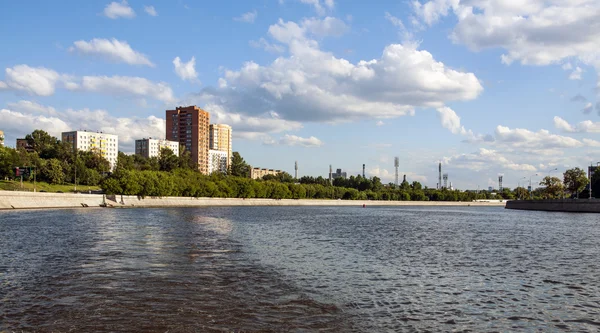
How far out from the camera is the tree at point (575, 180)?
17275cm

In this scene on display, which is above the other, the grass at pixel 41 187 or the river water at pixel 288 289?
the grass at pixel 41 187

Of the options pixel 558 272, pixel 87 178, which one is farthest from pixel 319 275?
pixel 87 178

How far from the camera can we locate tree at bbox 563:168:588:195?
173 metres

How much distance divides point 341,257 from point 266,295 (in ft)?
41.1

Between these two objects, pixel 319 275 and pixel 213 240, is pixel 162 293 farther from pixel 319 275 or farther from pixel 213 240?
pixel 213 240

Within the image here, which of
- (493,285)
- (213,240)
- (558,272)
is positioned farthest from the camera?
(213,240)

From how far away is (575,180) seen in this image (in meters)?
174

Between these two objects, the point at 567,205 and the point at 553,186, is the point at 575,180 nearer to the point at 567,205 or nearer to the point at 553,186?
the point at 553,186

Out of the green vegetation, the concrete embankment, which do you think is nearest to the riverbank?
the green vegetation

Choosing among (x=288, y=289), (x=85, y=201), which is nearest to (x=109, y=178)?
(x=85, y=201)

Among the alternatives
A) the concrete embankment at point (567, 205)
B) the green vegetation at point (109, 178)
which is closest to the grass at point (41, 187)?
the green vegetation at point (109, 178)

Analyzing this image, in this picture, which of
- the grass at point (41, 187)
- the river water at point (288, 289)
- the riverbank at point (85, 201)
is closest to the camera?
the river water at point (288, 289)

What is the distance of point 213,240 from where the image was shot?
1577 inches

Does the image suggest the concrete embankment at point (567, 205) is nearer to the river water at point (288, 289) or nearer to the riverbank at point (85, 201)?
the riverbank at point (85, 201)
